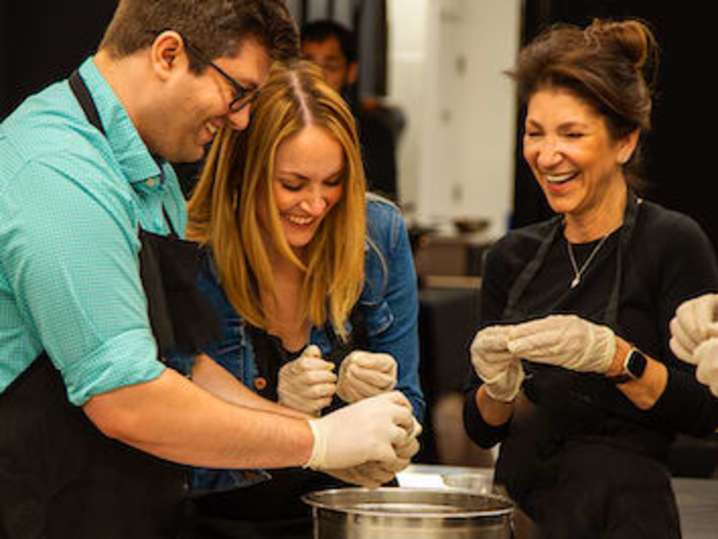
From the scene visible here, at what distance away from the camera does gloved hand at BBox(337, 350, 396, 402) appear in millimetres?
2219

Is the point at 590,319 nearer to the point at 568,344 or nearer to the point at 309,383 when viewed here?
the point at 568,344

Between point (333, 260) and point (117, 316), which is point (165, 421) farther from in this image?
point (333, 260)

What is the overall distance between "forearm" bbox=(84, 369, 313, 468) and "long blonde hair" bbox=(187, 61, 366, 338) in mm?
552

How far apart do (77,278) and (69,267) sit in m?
0.02

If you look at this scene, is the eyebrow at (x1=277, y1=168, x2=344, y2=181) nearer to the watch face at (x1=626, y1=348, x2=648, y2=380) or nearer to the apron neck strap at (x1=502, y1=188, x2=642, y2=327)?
the apron neck strap at (x1=502, y1=188, x2=642, y2=327)

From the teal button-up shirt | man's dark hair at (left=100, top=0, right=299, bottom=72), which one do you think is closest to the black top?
man's dark hair at (left=100, top=0, right=299, bottom=72)

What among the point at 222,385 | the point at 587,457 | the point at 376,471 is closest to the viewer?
the point at 376,471

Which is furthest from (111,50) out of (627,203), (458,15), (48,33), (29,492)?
(458,15)

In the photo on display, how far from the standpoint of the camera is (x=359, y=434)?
1.90 metres

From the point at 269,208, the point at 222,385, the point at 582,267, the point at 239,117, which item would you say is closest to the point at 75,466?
the point at 222,385

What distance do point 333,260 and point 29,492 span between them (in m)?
0.79

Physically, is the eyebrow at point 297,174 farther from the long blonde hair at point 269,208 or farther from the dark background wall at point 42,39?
the dark background wall at point 42,39

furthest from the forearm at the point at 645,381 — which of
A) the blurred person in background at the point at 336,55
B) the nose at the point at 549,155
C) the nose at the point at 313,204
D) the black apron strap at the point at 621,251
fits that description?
the blurred person in background at the point at 336,55

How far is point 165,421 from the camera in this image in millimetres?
1730
